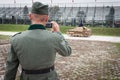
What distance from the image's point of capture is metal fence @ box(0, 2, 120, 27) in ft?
110

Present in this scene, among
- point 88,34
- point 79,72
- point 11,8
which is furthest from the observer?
point 11,8

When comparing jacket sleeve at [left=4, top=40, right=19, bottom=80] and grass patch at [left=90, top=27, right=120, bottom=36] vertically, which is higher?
jacket sleeve at [left=4, top=40, right=19, bottom=80]

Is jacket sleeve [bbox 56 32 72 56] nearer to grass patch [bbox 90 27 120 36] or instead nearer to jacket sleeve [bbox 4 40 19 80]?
jacket sleeve [bbox 4 40 19 80]

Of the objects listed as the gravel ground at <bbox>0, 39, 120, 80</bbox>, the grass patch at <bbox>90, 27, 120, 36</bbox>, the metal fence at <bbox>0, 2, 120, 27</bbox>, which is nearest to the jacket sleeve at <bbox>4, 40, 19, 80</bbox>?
the gravel ground at <bbox>0, 39, 120, 80</bbox>

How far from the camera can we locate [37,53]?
303 centimetres

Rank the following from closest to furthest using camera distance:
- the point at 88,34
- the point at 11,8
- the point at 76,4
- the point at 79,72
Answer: the point at 79,72
the point at 88,34
the point at 76,4
the point at 11,8

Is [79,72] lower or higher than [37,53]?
lower

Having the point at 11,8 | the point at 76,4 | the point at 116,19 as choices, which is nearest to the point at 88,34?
the point at 116,19

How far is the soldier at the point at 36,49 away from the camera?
3022mm

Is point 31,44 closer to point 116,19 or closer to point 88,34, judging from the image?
point 88,34

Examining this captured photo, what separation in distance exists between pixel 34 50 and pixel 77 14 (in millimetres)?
33172

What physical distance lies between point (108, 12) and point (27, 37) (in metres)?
32.3

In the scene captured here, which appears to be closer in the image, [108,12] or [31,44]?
[31,44]

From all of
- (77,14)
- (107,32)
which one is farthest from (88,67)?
(77,14)
